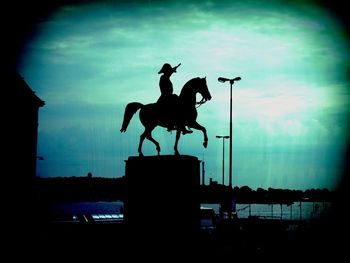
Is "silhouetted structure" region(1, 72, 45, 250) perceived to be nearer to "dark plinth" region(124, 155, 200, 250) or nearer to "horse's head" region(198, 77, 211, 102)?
"dark plinth" region(124, 155, 200, 250)

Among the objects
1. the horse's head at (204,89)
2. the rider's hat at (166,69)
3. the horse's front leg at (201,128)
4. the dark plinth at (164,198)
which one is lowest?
the dark plinth at (164,198)

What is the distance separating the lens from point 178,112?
1438 centimetres

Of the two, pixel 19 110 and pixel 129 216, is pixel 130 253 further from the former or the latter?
pixel 19 110

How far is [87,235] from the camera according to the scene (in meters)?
18.5

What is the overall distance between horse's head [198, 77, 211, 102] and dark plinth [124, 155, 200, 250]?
1962 mm

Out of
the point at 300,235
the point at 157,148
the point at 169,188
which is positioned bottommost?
the point at 300,235

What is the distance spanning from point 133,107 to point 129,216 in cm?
357

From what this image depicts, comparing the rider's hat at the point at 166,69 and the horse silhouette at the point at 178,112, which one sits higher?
the rider's hat at the point at 166,69

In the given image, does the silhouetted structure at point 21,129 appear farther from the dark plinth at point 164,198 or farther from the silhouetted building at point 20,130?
the dark plinth at point 164,198

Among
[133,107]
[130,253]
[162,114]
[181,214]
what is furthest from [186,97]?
[130,253]

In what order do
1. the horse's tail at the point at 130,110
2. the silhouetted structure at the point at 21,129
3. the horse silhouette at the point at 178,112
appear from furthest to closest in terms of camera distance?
1. the silhouetted structure at the point at 21,129
2. the horse's tail at the point at 130,110
3. the horse silhouette at the point at 178,112

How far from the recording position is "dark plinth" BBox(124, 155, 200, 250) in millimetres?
13711

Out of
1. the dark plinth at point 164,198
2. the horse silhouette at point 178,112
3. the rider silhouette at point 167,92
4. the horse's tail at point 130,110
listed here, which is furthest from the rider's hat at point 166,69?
the dark plinth at point 164,198

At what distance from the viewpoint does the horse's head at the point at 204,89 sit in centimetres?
1435
